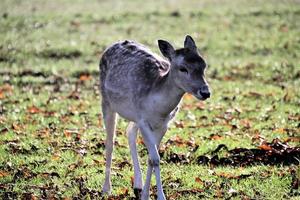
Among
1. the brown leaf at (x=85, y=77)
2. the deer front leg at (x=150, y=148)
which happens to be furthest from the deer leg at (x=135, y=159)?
the brown leaf at (x=85, y=77)

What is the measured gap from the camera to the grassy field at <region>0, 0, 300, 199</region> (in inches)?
312

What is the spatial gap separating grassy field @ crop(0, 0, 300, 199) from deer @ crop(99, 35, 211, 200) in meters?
0.46

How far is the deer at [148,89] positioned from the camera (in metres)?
6.97

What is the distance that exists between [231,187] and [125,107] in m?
1.65

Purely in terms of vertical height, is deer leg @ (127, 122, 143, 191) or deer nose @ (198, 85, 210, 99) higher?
deer nose @ (198, 85, 210, 99)

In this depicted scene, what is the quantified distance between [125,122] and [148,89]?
165 inches

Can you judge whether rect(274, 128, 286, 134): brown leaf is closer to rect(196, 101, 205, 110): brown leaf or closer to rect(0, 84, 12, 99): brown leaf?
rect(196, 101, 205, 110): brown leaf

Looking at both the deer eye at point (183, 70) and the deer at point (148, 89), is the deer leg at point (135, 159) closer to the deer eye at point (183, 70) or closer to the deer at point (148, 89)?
the deer at point (148, 89)

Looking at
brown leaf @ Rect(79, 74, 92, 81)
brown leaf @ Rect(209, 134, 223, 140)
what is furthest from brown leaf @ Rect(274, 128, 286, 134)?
brown leaf @ Rect(79, 74, 92, 81)

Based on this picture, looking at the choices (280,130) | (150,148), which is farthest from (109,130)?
(280,130)

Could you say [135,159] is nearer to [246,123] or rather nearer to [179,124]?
[179,124]

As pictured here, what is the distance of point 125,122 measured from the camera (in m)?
11.7

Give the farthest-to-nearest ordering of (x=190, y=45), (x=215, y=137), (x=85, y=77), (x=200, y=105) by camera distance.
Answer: (x=85, y=77), (x=200, y=105), (x=215, y=137), (x=190, y=45)

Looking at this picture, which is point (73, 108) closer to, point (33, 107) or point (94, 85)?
point (33, 107)
